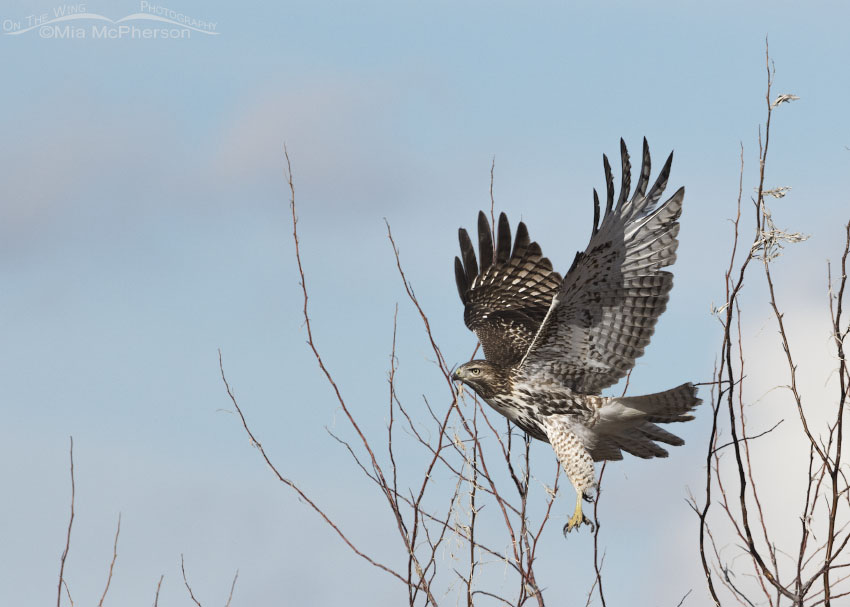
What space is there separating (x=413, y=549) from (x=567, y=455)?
6.74 ft

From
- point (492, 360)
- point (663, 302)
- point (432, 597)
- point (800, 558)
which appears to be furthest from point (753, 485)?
point (492, 360)

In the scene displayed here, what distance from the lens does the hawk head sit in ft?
21.5

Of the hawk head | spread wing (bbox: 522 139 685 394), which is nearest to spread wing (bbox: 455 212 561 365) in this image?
the hawk head

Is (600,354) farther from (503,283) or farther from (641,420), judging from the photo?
(503,283)

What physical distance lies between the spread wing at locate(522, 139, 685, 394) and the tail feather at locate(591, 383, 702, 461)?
0.26m

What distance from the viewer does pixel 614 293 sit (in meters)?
6.27

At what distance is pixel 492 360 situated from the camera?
22.8 feet

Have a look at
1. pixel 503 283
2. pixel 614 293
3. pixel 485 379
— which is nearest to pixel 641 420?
pixel 614 293

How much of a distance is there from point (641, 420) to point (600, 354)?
53 centimetres

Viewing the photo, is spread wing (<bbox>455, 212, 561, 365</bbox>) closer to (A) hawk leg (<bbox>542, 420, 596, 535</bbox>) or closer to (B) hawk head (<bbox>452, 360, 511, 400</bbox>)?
(B) hawk head (<bbox>452, 360, 511, 400</bbox>)

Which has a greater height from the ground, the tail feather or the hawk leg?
the tail feather

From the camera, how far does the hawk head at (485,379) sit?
6.56m

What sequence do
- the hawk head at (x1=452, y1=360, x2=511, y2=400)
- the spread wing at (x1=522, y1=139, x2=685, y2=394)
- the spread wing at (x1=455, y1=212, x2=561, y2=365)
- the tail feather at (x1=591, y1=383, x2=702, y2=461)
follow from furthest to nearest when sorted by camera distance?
the spread wing at (x1=455, y1=212, x2=561, y2=365)
the hawk head at (x1=452, y1=360, x2=511, y2=400)
the tail feather at (x1=591, y1=383, x2=702, y2=461)
the spread wing at (x1=522, y1=139, x2=685, y2=394)

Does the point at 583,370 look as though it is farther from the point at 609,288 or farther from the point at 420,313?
the point at 420,313
